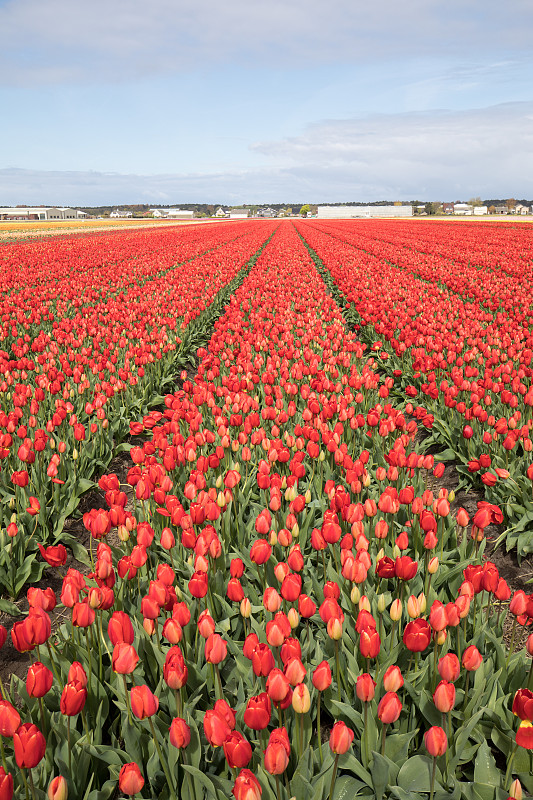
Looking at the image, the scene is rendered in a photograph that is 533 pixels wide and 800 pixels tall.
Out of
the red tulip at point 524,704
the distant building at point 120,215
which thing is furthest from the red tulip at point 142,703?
the distant building at point 120,215

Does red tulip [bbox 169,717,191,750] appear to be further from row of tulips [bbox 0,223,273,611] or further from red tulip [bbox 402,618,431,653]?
row of tulips [bbox 0,223,273,611]

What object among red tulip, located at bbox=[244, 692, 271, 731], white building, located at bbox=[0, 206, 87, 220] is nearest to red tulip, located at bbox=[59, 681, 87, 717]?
red tulip, located at bbox=[244, 692, 271, 731]

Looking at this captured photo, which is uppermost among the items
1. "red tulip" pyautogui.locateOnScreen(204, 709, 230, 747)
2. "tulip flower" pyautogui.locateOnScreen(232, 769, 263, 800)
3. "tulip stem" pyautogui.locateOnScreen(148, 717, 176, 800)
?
"red tulip" pyautogui.locateOnScreen(204, 709, 230, 747)

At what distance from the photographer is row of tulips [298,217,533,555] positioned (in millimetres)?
4578

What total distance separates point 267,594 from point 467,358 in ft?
18.0

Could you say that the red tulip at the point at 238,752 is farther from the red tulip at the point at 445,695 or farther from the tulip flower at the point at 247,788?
the red tulip at the point at 445,695

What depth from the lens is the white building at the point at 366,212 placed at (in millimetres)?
139212

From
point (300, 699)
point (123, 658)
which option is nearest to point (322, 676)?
point (300, 699)

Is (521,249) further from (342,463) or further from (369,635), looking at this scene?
(369,635)

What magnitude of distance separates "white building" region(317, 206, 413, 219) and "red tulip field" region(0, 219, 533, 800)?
14000 cm

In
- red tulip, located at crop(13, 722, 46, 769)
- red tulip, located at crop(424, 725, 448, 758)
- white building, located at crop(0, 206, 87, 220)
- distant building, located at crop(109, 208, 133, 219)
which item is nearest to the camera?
red tulip, located at crop(13, 722, 46, 769)

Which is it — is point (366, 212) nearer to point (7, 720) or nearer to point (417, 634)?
point (417, 634)

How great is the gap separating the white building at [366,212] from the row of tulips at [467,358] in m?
129

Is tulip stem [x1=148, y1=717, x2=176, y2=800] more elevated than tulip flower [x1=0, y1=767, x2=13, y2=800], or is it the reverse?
tulip flower [x1=0, y1=767, x2=13, y2=800]
